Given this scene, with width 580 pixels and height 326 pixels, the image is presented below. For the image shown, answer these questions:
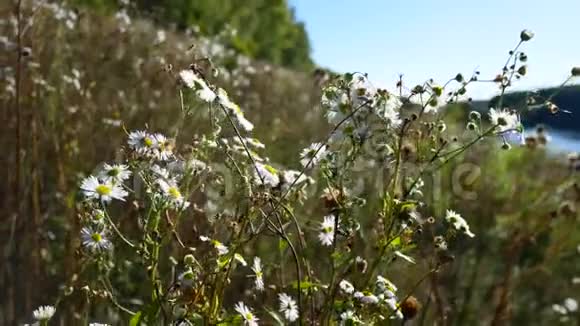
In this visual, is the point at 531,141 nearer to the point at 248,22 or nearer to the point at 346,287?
the point at 346,287

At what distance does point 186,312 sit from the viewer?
1.48m

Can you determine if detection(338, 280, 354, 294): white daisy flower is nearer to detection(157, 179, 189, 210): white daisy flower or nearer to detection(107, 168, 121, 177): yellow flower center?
detection(157, 179, 189, 210): white daisy flower

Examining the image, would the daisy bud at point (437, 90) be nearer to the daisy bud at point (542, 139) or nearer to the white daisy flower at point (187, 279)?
the white daisy flower at point (187, 279)

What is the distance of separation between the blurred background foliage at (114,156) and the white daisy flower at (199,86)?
0.24m

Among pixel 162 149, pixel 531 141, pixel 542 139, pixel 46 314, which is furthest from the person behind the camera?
pixel 542 139

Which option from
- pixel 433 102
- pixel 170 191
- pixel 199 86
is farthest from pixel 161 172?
pixel 433 102

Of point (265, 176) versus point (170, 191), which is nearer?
point (170, 191)

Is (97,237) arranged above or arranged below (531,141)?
below

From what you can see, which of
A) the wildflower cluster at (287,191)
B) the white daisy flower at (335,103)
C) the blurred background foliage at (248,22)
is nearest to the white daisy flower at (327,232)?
the wildflower cluster at (287,191)

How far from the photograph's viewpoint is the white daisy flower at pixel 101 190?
56.4 inches

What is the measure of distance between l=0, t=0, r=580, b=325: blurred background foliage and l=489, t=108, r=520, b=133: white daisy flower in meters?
0.61

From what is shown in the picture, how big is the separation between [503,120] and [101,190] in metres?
0.73

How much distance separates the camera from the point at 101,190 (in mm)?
1454

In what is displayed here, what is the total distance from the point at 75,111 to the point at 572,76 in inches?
96.0
